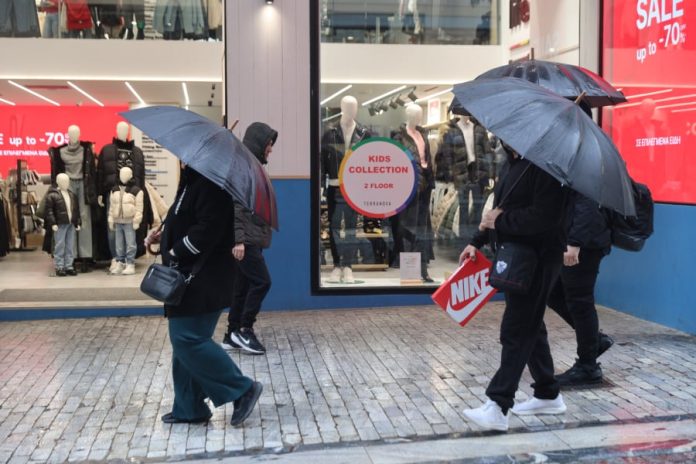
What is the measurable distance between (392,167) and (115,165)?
4.33m

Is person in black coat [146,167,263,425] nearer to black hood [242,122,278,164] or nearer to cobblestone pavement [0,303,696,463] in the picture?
cobblestone pavement [0,303,696,463]

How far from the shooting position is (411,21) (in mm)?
8984

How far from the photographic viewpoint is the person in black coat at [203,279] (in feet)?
14.8

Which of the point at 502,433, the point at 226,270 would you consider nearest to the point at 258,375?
the point at 226,270

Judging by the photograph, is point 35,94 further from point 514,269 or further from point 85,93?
point 514,269

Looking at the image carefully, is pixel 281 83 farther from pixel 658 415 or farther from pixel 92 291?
pixel 658 415

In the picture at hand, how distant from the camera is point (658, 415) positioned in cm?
494

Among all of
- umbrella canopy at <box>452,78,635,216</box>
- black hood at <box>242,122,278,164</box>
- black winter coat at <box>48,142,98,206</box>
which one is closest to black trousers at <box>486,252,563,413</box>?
umbrella canopy at <box>452,78,635,216</box>

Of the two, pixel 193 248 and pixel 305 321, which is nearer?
pixel 193 248

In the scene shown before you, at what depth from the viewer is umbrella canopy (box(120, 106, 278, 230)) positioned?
13.5ft

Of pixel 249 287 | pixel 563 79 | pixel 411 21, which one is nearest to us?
Answer: pixel 563 79

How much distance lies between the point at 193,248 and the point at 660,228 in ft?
16.4

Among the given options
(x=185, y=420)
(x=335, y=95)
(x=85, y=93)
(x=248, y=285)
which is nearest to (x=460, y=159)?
(x=335, y=95)

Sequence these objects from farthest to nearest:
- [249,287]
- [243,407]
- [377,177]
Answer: [377,177] < [249,287] < [243,407]
